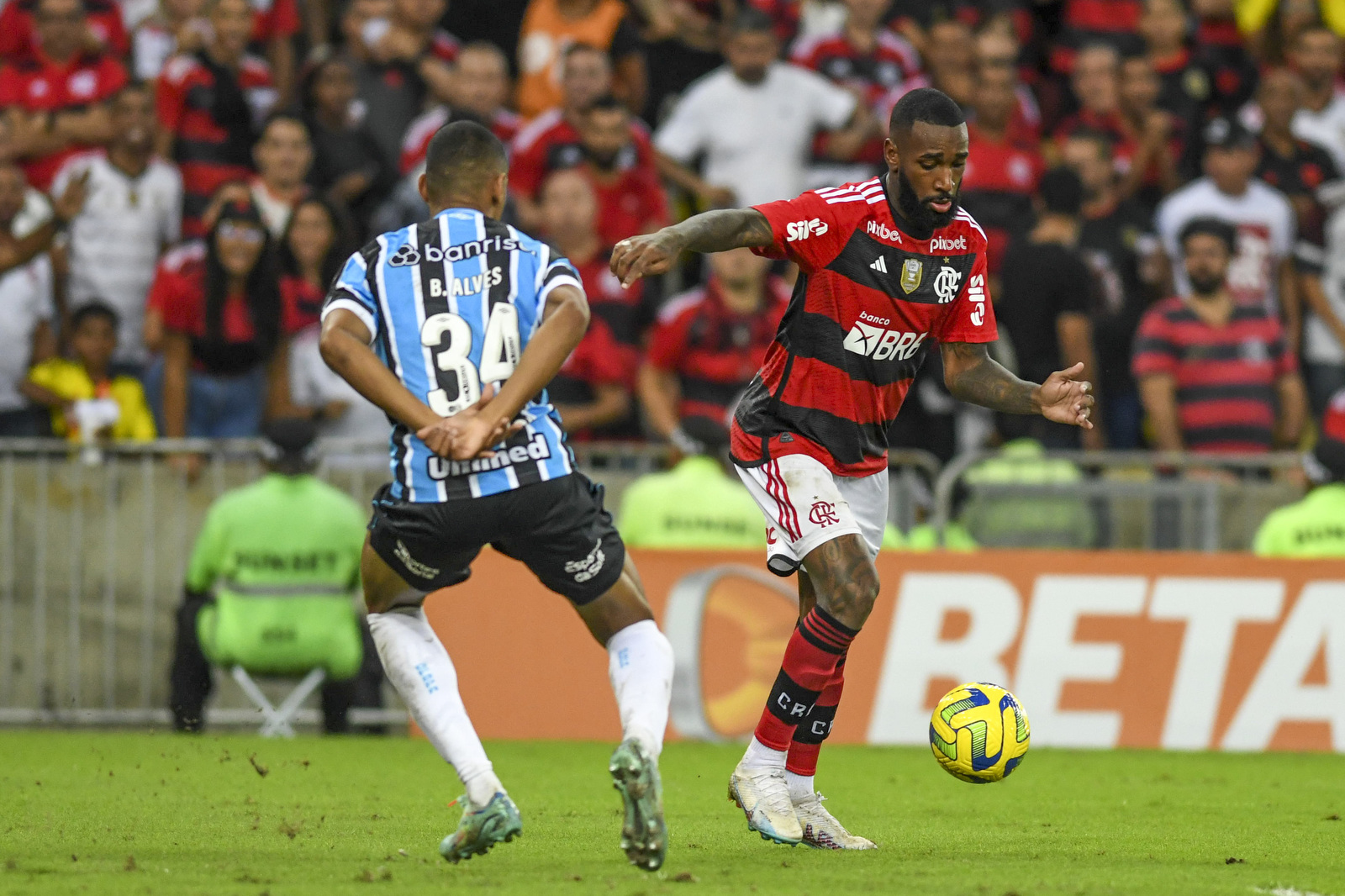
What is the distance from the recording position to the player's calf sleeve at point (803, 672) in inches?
260

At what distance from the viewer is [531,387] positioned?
19.2 feet

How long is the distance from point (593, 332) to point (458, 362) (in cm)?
680

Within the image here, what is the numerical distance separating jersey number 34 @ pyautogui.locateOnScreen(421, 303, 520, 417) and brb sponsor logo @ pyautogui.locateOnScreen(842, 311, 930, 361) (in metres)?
1.45

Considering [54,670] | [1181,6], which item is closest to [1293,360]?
[1181,6]

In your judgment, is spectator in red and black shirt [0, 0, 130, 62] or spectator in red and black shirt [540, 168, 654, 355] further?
spectator in red and black shirt [0, 0, 130, 62]

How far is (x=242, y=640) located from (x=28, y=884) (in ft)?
19.3

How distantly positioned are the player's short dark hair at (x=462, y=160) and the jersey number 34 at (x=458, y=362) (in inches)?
20.7

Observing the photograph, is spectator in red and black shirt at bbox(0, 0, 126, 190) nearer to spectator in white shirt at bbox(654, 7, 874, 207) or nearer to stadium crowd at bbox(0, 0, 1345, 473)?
stadium crowd at bbox(0, 0, 1345, 473)

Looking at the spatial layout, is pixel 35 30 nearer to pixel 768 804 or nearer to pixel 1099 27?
pixel 1099 27

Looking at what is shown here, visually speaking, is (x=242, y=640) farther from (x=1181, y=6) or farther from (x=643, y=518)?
(x=1181, y=6)

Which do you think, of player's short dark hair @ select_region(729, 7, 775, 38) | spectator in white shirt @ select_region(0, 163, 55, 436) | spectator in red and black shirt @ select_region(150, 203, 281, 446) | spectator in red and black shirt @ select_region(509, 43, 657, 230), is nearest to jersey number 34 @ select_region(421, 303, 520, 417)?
spectator in red and black shirt @ select_region(150, 203, 281, 446)

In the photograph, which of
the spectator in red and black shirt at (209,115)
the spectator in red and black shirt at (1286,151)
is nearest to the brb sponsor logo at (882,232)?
the spectator in red and black shirt at (209,115)

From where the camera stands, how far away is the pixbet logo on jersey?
22.3 ft

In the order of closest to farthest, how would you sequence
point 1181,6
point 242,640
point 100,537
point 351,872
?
point 351,872
point 242,640
point 100,537
point 1181,6
